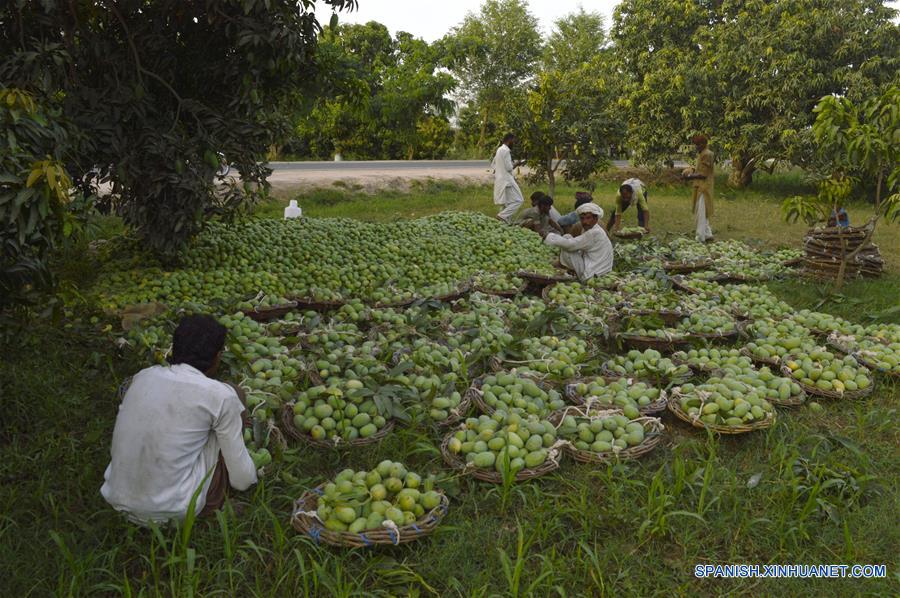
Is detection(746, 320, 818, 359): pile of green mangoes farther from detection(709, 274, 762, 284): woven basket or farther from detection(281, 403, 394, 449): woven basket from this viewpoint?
detection(281, 403, 394, 449): woven basket

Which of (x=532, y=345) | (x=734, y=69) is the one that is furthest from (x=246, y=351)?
(x=734, y=69)

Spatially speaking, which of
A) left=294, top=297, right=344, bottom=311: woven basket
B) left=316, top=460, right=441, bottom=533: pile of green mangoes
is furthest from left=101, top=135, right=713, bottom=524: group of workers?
left=294, top=297, right=344, bottom=311: woven basket

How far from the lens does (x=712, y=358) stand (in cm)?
448

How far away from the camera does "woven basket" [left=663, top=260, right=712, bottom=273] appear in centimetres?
740

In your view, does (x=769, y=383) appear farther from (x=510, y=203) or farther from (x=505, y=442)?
(x=510, y=203)

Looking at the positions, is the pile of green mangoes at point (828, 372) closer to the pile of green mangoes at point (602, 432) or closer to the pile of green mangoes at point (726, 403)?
the pile of green mangoes at point (726, 403)

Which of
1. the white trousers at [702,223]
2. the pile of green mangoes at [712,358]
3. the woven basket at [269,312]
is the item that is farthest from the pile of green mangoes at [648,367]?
the white trousers at [702,223]

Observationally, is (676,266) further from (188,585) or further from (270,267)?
(188,585)

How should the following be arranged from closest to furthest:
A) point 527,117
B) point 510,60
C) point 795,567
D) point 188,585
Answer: point 188,585, point 795,567, point 527,117, point 510,60

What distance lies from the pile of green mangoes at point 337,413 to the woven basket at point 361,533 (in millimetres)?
606

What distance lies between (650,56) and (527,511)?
16642mm

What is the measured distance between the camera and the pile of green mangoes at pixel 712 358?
170 inches

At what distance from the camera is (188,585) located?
7.83ft

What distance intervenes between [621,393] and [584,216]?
3302 mm
